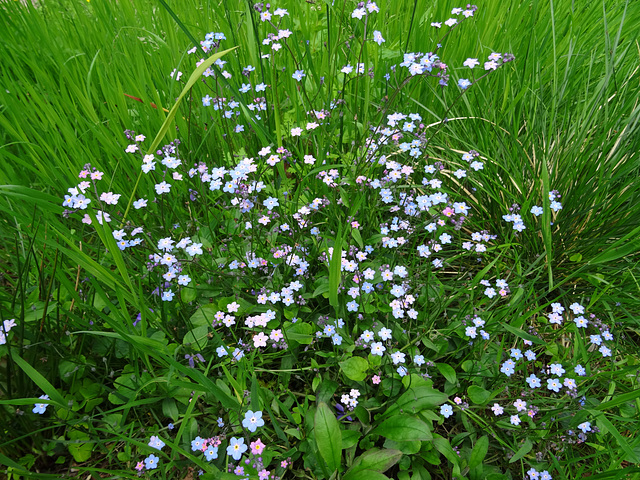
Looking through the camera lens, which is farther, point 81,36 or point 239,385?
point 81,36

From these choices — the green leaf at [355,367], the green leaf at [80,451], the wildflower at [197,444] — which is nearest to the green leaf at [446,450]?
the green leaf at [355,367]

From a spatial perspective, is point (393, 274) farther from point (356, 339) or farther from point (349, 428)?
point (349, 428)

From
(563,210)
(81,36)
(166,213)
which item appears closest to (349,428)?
(166,213)

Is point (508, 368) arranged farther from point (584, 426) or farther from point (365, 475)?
point (365, 475)

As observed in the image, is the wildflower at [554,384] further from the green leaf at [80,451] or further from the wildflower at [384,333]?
the green leaf at [80,451]

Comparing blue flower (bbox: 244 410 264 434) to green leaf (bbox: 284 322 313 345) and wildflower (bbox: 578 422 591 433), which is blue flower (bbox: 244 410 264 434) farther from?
wildflower (bbox: 578 422 591 433)

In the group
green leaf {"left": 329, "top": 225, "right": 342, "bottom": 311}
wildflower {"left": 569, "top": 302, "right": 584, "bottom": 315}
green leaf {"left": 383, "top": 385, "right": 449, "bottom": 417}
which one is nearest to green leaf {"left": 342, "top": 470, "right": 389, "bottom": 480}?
green leaf {"left": 383, "top": 385, "right": 449, "bottom": 417}

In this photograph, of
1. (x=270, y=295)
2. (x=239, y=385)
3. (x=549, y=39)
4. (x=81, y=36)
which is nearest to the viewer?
(x=239, y=385)
